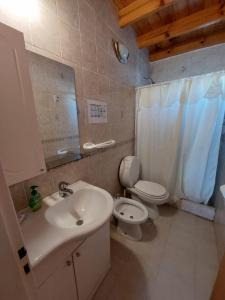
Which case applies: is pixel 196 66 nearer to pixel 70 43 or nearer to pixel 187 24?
pixel 187 24

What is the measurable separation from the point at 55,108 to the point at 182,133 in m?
1.55

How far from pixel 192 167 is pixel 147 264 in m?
1.22

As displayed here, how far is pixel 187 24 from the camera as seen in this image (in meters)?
1.56

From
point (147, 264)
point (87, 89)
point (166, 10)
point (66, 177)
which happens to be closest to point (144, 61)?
point (166, 10)

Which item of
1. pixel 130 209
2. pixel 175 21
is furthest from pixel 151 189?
pixel 175 21

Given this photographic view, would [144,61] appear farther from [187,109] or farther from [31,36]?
[31,36]

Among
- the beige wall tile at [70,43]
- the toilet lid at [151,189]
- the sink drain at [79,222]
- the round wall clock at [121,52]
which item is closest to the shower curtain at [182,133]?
the toilet lid at [151,189]

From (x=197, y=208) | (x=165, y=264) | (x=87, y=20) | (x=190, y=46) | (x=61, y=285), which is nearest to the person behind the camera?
(x=61, y=285)

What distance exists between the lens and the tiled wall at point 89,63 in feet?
2.73

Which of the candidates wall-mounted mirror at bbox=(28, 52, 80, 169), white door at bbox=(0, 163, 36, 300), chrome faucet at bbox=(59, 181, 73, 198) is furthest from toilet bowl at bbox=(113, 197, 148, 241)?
white door at bbox=(0, 163, 36, 300)

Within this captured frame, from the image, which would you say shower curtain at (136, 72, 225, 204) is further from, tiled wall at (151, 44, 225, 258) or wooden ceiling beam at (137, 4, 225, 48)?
wooden ceiling beam at (137, 4, 225, 48)

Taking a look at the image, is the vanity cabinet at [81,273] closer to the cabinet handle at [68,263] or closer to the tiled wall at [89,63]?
the cabinet handle at [68,263]

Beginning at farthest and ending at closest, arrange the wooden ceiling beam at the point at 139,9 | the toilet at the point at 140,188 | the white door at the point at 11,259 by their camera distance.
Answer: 1. the toilet at the point at 140,188
2. the wooden ceiling beam at the point at 139,9
3. the white door at the point at 11,259

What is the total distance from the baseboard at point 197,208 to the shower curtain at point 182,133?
8 cm
